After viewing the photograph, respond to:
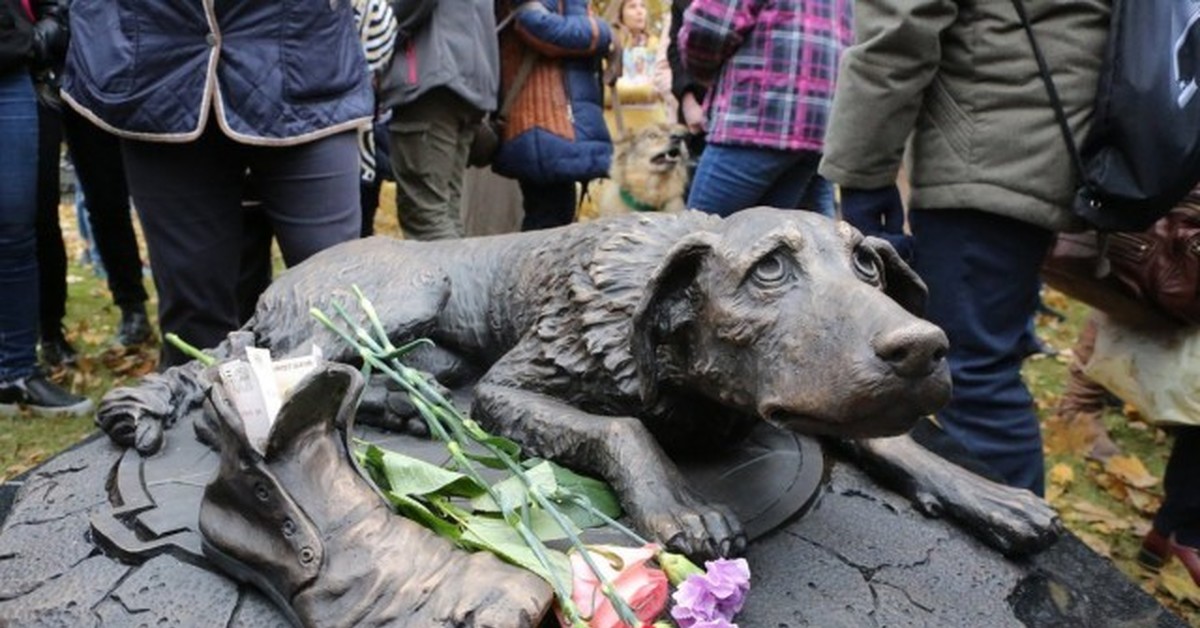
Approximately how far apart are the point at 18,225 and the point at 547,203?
199 centimetres

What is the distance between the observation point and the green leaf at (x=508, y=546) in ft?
4.29

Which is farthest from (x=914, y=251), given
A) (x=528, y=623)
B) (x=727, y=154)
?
(x=528, y=623)

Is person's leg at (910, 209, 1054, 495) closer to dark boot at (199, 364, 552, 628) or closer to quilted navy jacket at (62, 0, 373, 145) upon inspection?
quilted navy jacket at (62, 0, 373, 145)

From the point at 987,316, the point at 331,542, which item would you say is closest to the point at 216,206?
the point at 331,542

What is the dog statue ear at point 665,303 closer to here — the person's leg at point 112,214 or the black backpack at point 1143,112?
the black backpack at point 1143,112

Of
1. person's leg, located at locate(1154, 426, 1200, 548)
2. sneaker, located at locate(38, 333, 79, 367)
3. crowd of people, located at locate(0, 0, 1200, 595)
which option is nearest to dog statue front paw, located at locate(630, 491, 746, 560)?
crowd of people, located at locate(0, 0, 1200, 595)

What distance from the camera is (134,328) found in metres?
5.18

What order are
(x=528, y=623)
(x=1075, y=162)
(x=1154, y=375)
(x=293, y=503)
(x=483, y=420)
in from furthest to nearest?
1. (x=1154, y=375)
2. (x=1075, y=162)
3. (x=483, y=420)
4. (x=293, y=503)
5. (x=528, y=623)

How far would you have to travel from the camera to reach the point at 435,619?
1231 mm

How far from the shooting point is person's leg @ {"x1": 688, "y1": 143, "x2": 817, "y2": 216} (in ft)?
12.3

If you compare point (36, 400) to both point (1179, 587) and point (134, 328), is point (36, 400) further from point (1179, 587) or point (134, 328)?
point (1179, 587)

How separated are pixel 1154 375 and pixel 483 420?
6.95 ft

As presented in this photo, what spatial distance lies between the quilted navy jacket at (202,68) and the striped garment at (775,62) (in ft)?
5.00

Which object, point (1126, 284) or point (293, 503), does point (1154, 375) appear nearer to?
point (1126, 284)
